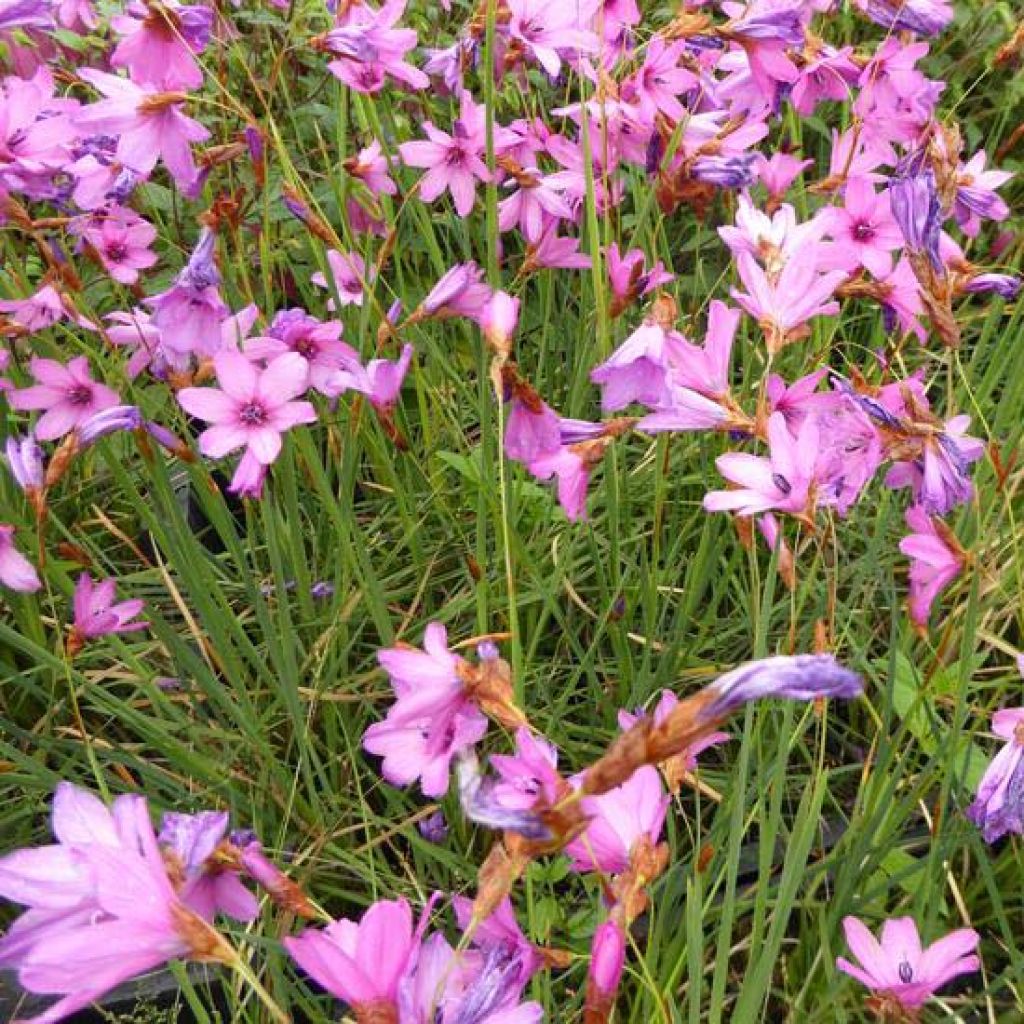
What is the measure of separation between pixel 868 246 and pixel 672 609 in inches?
23.5

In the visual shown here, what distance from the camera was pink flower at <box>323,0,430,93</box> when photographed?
54.1 inches

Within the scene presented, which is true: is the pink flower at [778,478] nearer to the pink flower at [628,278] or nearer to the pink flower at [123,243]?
the pink flower at [628,278]

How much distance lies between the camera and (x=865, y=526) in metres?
1.68

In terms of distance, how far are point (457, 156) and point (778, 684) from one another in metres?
1.14

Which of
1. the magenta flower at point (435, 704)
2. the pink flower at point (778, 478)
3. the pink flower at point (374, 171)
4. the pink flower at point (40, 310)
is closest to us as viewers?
the magenta flower at point (435, 704)

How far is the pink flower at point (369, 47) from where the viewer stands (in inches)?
54.1

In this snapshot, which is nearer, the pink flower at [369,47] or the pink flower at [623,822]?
the pink flower at [623,822]

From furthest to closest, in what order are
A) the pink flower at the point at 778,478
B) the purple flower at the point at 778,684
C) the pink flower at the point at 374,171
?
the pink flower at the point at 374,171 → the pink flower at the point at 778,478 → the purple flower at the point at 778,684

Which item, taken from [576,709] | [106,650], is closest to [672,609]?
[576,709]

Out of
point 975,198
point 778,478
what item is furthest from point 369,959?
point 975,198

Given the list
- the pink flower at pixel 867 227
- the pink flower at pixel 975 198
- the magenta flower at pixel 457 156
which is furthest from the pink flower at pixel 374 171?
the pink flower at pixel 975 198

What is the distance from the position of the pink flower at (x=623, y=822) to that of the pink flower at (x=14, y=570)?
74 cm

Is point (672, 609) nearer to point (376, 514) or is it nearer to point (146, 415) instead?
point (376, 514)

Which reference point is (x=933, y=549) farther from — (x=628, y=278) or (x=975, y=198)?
(x=975, y=198)
